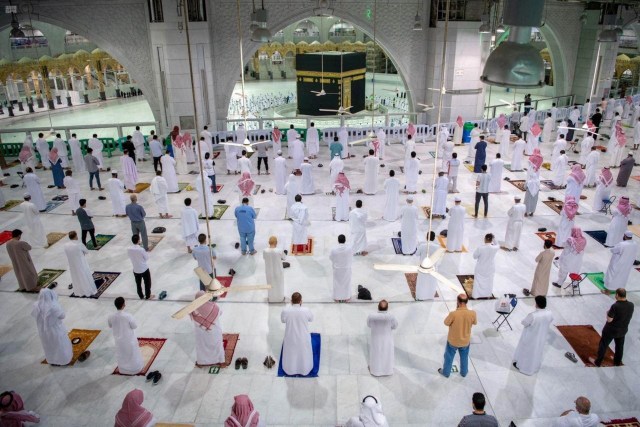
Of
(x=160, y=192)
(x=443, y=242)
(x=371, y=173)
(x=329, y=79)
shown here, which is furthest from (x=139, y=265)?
(x=329, y=79)

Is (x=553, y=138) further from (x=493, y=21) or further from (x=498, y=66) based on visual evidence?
(x=498, y=66)

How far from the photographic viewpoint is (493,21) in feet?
58.9

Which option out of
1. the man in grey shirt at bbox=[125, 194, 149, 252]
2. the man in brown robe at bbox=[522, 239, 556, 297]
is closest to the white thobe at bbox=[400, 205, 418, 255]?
the man in brown robe at bbox=[522, 239, 556, 297]

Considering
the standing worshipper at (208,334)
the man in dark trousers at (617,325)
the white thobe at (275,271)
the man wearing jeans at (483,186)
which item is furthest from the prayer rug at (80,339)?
the man wearing jeans at (483,186)

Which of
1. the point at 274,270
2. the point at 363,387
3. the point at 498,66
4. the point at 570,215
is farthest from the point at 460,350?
the point at 570,215

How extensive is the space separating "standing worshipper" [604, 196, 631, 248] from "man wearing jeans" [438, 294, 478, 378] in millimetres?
5170

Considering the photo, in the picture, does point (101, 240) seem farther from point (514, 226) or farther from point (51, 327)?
point (514, 226)

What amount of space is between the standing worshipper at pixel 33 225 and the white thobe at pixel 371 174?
24.7 ft

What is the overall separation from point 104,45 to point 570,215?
15914 mm

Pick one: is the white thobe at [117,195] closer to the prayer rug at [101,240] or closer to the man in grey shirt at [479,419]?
the prayer rug at [101,240]

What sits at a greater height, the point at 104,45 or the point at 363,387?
the point at 104,45

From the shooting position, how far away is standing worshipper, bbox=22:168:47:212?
11398 millimetres

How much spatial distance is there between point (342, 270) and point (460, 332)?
7.72 feet

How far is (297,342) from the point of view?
640 centimetres
